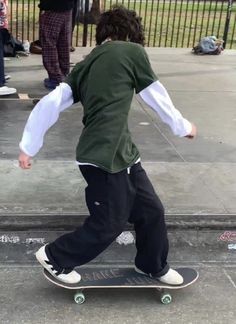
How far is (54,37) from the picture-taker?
696cm

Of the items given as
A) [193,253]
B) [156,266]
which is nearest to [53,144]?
[193,253]

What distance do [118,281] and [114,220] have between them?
1.41ft

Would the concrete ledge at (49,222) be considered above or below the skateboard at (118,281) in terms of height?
above

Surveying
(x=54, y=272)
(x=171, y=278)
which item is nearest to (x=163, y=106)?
(x=171, y=278)

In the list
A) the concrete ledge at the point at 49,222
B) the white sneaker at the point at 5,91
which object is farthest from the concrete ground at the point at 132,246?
the white sneaker at the point at 5,91

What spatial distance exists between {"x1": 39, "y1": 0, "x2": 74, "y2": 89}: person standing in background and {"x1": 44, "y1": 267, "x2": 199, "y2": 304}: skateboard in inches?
156

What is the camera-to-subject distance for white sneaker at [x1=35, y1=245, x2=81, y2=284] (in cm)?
330

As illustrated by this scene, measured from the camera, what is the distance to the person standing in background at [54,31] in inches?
270

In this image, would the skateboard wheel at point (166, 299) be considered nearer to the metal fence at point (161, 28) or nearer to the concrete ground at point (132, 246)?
the concrete ground at point (132, 246)

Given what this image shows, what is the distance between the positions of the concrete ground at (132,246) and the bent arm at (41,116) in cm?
84

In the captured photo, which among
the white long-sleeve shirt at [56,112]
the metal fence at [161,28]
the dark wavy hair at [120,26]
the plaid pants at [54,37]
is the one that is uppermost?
the dark wavy hair at [120,26]

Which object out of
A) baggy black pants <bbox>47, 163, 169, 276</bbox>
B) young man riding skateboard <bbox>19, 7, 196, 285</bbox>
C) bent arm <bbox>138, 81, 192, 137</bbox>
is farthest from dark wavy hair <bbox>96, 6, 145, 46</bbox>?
baggy black pants <bbox>47, 163, 169, 276</bbox>

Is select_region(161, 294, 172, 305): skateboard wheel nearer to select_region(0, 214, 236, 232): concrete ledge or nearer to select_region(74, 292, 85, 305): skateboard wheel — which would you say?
select_region(74, 292, 85, 305): skateboard wheel

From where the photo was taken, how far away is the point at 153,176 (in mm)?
4691
